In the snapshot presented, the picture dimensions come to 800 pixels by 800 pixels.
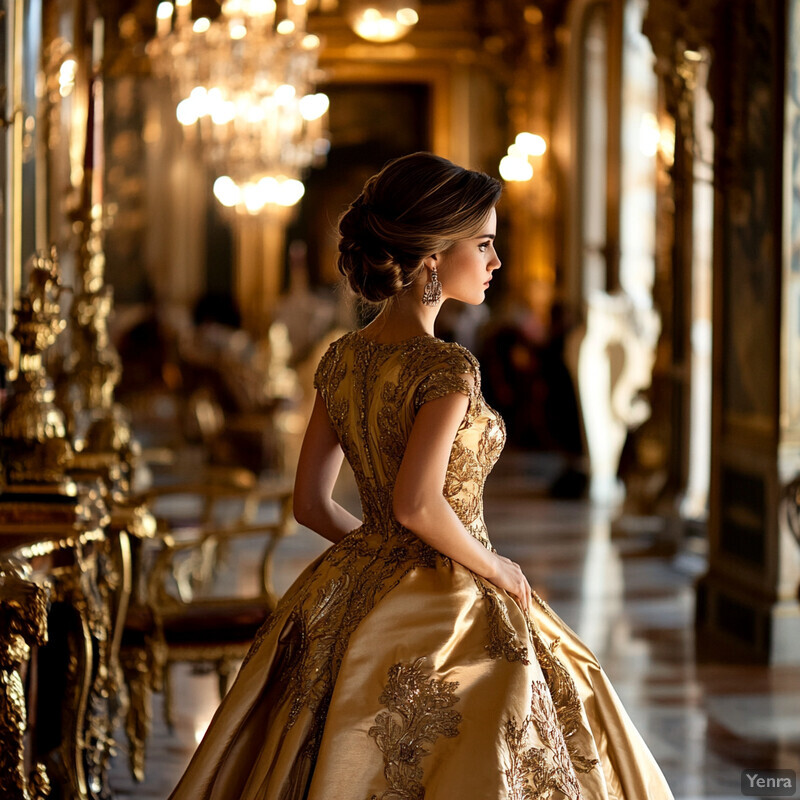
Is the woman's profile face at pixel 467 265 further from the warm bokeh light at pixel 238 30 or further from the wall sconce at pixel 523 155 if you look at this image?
the wall sconce at pixel 523 155

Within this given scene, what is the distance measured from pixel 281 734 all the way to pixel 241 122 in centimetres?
611

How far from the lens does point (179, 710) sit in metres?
4.35

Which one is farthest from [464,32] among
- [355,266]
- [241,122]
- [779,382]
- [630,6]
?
[355,266]

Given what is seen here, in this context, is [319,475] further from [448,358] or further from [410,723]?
[410,723]

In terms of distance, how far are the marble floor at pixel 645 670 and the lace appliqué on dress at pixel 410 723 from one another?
160cm

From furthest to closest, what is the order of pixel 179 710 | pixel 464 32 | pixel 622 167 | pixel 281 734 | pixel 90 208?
pixel 464 32 → pixel 622 167 → pixel 90 208 → pixel 179 710 → pixel 281 734

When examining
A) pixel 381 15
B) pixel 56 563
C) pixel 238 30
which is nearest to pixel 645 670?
pixel 56 563

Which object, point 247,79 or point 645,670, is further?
point 247,79

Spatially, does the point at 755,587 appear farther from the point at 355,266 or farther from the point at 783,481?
the point at 355,266

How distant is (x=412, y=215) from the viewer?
2.19 metres

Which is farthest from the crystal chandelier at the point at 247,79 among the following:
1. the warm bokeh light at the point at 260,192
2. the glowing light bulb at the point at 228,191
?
the glowing light bulb at the point at 228,191

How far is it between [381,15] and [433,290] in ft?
30.0

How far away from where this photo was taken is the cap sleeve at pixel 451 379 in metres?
2.14

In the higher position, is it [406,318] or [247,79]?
[247,79]
